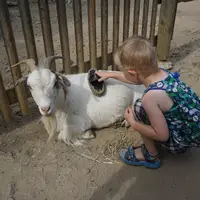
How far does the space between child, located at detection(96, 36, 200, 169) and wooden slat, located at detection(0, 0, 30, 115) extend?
1287mm

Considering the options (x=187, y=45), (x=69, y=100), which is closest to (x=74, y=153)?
(x=69, y=100)

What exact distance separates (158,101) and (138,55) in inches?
15.7

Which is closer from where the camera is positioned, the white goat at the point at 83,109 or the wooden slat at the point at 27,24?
the wooden slat at the point at 27,24

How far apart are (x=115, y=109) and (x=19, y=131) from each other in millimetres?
1159

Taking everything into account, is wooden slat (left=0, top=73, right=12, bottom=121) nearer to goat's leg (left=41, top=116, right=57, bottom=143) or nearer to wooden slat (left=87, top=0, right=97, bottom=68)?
goat's leg (left=41, top=116, right=57, bottom=143)

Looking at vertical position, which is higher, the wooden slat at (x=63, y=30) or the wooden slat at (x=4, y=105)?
the wooden slat at (x=63, y=30)

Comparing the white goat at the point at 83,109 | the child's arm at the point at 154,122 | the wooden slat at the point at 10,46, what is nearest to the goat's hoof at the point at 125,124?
the white goat at the point at 83,109

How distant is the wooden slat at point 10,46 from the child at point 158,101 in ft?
4.22

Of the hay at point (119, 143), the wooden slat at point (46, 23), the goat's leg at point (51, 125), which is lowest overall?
the hay at point (119, 143)

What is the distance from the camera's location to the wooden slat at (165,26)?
13.7 ft

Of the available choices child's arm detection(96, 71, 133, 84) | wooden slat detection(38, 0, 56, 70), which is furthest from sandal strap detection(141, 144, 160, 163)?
wooden slat detection(38, 0, 56, 70)

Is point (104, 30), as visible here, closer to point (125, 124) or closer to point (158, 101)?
point (125, 124)

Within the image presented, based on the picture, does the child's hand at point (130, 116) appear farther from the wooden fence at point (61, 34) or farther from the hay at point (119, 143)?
the wooden fence at point (61, 34)

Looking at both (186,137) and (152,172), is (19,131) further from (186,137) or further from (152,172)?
(186,137)
